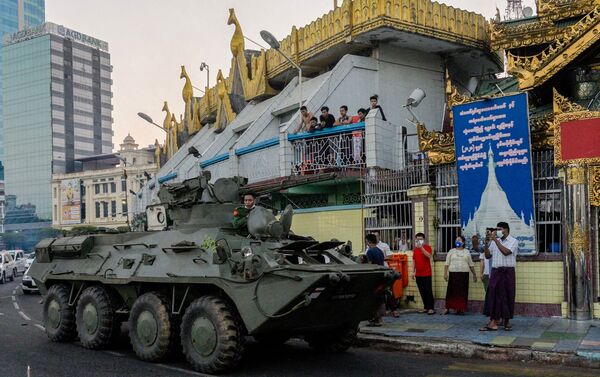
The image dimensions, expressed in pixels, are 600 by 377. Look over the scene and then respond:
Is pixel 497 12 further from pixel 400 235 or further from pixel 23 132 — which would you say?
pixel 23 132

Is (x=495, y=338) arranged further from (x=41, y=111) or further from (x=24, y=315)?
(x=41, y=111)

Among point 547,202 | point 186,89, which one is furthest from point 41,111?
point 547,202

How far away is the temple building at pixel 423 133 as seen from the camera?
460 inches

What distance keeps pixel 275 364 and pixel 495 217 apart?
5686mm

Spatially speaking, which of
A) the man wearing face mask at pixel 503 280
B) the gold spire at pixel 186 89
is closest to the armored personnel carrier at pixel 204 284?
the man wearing face mask at pixel 503 280

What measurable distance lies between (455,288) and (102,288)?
624 cm

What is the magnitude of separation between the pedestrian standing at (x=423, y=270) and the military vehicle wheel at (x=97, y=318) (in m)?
5.56

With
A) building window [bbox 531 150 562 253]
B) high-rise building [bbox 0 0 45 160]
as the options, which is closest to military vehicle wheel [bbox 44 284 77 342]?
building window [bbox 531 150 562 253]

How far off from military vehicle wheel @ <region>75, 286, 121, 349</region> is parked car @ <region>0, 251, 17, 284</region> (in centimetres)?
1966

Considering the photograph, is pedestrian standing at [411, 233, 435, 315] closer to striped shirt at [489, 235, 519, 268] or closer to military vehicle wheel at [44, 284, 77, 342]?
striped shirt at [489, 235, 519, 268]

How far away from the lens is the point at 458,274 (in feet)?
40.2

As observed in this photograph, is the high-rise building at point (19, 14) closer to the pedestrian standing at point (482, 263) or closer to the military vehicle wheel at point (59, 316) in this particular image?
the military vehicle wheel at point (59, 316)

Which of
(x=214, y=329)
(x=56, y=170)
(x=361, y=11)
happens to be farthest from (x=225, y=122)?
(x=56, y=170)

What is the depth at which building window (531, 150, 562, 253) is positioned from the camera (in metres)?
12.0
